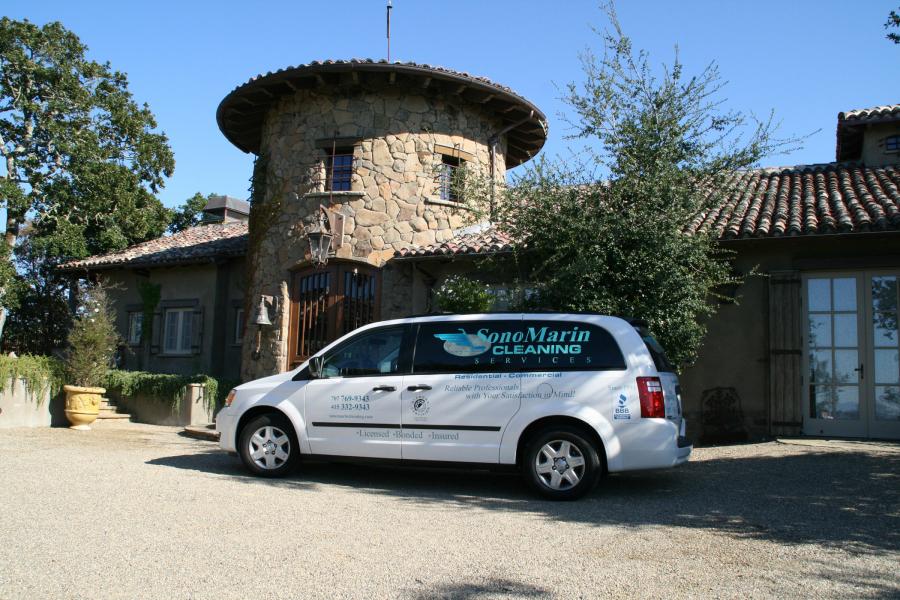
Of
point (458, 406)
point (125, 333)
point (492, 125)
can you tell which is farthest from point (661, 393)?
point (125, 333)

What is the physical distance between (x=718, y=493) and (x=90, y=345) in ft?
38.0

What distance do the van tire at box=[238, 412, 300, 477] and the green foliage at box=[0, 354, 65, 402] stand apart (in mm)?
7834

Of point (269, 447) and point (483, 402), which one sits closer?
point (483, 402)

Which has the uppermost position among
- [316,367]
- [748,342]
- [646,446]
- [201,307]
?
[201,307]

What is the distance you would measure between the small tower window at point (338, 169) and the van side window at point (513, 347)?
22.9 ft

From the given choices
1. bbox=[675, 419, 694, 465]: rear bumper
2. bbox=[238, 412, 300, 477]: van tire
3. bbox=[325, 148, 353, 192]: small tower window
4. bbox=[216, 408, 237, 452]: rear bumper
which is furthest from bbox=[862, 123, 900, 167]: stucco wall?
bbox=[216, 408, 237, 452]: rear bumper

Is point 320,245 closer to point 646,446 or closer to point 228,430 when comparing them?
point 228,430

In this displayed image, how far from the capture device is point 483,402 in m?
6.97

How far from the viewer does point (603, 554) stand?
15.7ft

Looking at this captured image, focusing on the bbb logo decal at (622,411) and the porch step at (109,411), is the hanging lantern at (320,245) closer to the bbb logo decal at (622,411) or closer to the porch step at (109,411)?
the porch step at (109,411)

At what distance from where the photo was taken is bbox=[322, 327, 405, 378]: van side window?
296 inches

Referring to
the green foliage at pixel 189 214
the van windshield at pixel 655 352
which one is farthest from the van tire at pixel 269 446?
the green foliage at pixel 189 214

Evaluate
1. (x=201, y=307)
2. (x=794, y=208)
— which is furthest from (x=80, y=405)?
(x=794, y=208)

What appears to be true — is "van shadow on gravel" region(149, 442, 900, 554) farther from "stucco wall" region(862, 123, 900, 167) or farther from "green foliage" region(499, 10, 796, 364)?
"stucco wall" region(862, 123, 900, 167)
